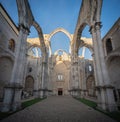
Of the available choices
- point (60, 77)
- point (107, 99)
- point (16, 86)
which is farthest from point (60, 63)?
point (107, 99)

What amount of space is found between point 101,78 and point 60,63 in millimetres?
23130

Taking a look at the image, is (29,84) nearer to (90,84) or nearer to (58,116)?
(90,84)

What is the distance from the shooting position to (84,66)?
2572 centimetres

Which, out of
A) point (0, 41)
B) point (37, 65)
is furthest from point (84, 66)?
point (0, 41)

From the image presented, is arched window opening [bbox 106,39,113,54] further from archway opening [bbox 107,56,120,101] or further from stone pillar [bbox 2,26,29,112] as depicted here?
stone pillar [bbox 2,26,29,112]

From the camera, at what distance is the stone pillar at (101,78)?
5586mm

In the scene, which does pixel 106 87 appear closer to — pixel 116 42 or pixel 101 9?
pixel 101 9

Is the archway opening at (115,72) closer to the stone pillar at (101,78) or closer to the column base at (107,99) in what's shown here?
the stone pillar at (101,78)

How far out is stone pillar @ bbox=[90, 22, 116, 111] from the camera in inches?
220

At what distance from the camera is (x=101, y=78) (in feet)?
21.3

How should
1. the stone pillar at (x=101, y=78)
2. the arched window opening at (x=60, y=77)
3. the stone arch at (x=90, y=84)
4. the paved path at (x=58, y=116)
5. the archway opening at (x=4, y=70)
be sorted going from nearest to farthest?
the paved path at (x=58, y=116) < the stone pillar at (x=101, y=78) < the archway opening at (x=4, y=70) < the stone arch at (x=90, y=84) < the arched window opening at (x=60, y=77)

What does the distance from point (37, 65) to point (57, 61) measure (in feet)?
23.6

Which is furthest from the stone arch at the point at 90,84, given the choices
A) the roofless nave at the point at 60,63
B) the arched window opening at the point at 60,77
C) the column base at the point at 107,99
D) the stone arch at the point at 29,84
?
the column base at the point at 107,99

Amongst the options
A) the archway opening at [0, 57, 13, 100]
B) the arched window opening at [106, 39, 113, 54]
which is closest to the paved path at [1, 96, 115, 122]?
the archway opening at [0, 57, 13, 100]
